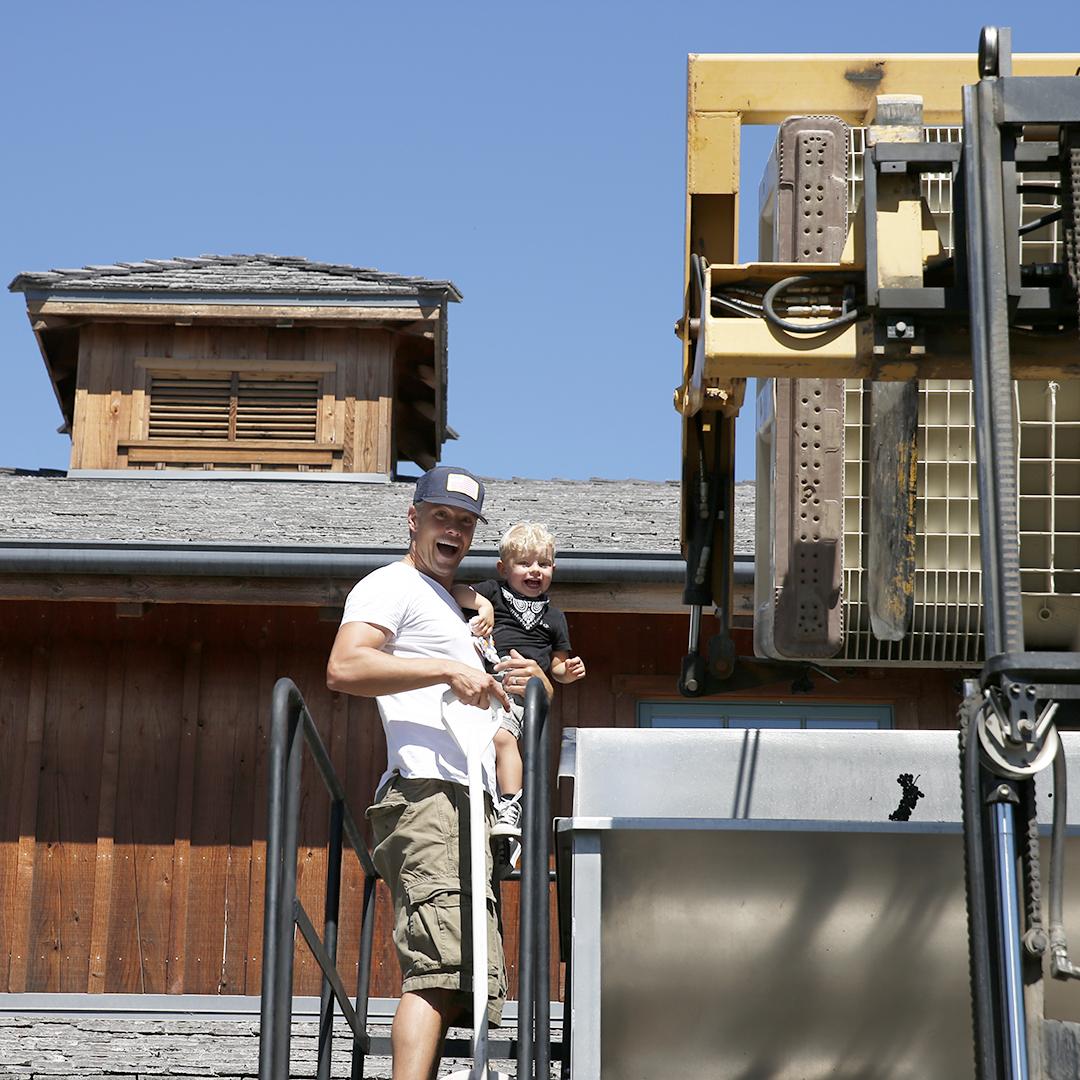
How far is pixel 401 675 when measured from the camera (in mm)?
3811

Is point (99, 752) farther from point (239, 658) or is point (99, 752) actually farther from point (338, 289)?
point (338, 289)

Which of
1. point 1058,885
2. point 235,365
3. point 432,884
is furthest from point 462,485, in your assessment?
point 235,365

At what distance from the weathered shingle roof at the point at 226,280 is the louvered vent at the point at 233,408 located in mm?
→ 698

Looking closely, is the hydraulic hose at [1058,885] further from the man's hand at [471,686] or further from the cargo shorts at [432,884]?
the man's hand at [471,686]

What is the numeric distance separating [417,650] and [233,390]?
8.70 m

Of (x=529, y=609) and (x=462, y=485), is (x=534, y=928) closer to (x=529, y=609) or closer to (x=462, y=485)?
(x=462, y=485)

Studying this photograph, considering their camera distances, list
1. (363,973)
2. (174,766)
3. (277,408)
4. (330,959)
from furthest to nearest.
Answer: (277,408) < (174,766) < (363,973) < (330,959)

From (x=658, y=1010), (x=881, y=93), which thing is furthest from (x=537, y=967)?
(x=881, y=93)

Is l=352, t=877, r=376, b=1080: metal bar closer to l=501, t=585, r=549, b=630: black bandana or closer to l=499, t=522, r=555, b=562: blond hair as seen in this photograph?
l=501, t=585, r=549, b=630: black bandana

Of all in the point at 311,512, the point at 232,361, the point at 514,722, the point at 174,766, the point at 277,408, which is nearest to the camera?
the point at 514,722

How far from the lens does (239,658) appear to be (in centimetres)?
881

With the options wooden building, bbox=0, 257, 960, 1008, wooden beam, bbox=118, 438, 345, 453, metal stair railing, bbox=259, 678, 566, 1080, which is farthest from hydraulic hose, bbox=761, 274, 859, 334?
wooden beam, bbox=118, 438, 345, 453

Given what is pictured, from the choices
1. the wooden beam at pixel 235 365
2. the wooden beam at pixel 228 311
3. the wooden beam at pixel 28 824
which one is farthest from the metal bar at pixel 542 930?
the wooden beam at pixel 235 365

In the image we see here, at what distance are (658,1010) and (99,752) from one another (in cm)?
595
